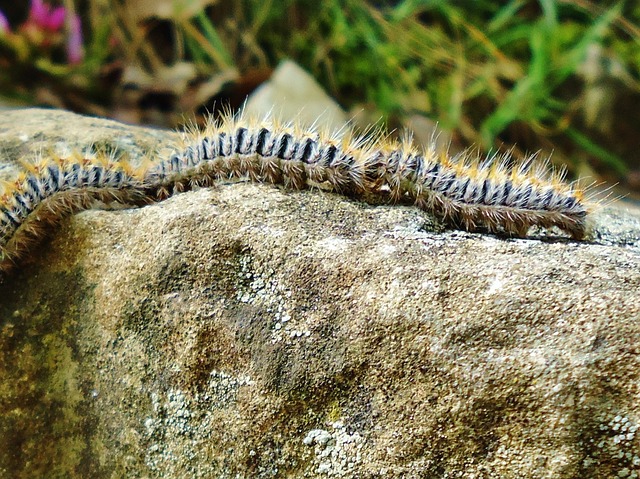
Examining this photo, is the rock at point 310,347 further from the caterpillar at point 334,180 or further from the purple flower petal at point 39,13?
the purple flower petal at point 39,13

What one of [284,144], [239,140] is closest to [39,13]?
[239,140]

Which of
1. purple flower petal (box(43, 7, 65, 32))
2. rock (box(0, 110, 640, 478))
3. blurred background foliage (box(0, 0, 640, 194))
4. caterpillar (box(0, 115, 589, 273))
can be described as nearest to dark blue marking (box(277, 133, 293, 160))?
caterpillar (box(0, 115, 589, 273))

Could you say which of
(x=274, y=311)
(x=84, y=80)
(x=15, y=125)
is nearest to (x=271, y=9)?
(x=84, y=80)

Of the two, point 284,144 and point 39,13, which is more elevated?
point 284,144

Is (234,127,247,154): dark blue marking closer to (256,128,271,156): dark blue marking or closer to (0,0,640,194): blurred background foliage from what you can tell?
(256,128,271,156): dark blue marking

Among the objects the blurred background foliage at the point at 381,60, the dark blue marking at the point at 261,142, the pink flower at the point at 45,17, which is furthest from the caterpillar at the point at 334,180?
the pink flower at the point at 45,17

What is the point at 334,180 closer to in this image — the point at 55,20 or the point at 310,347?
the point at 310,347
